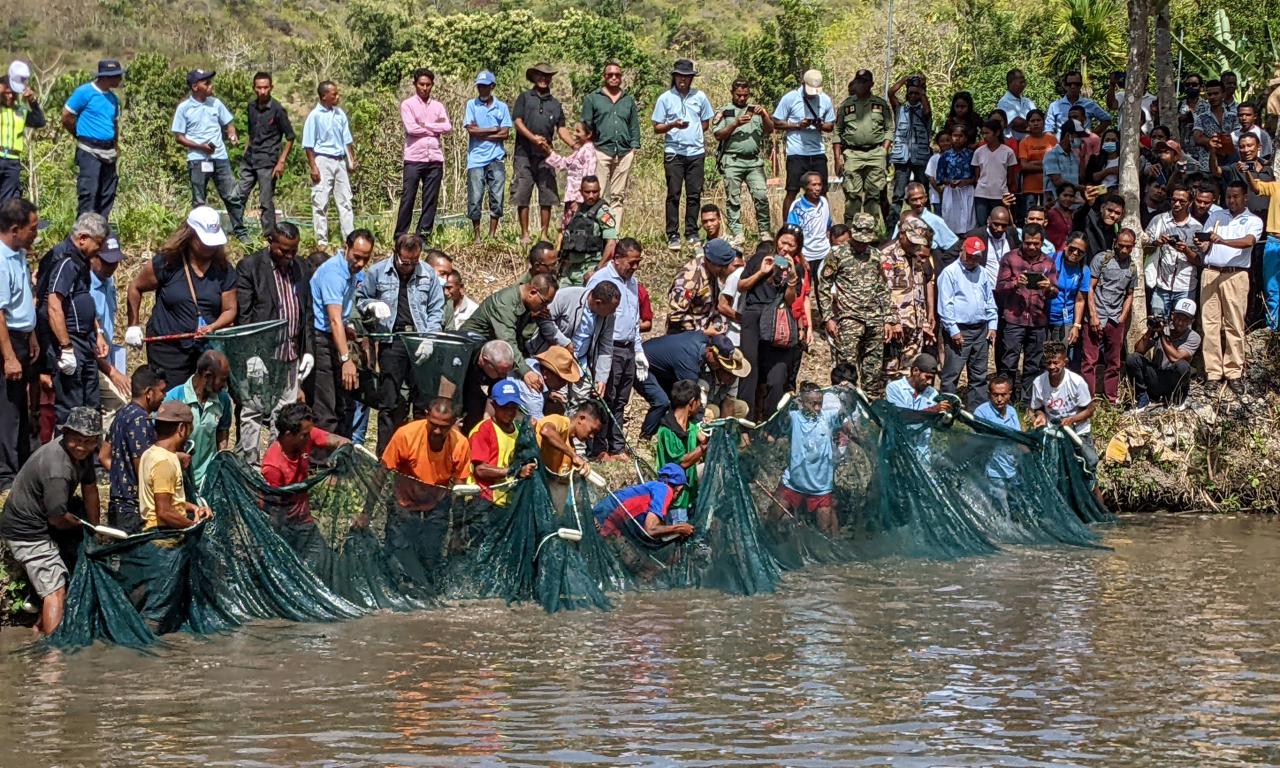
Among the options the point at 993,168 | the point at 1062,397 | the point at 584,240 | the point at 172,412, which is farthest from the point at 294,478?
the point at 993,168

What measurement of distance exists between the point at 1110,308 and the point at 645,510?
609 cm

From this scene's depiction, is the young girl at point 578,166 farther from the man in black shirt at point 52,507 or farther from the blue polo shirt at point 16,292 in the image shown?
the man in black shirt at point 52,507

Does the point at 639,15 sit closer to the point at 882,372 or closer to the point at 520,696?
the point at 882,372

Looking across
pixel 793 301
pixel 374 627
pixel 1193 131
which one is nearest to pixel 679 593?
pixel 374 627

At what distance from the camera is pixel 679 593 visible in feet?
37.8

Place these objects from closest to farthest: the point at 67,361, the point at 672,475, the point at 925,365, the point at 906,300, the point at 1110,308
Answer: the point at 67,361 → the point at 672,475 → the point at 925,365 → the point at 906,300 → the point at 1110,308

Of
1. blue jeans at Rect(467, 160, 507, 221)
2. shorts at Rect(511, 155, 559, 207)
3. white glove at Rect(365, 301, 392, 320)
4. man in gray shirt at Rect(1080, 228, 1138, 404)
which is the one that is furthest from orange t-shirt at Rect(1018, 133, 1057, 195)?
white glove at Rect(365, 301, 392, 320)

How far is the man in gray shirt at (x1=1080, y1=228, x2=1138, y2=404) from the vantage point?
50.6ft

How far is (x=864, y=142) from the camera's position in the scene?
1748cm

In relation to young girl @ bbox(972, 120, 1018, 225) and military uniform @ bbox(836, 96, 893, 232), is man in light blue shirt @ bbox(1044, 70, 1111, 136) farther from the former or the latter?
military uniform @ bbox(836, 96, 893, 232)

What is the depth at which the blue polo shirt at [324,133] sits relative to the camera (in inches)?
663

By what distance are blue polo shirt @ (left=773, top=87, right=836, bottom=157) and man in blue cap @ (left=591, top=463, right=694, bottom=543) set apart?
666 centimetres

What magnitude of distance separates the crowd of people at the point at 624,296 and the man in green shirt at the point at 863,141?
1.3 inches

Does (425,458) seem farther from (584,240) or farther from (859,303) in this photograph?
(859,303)
